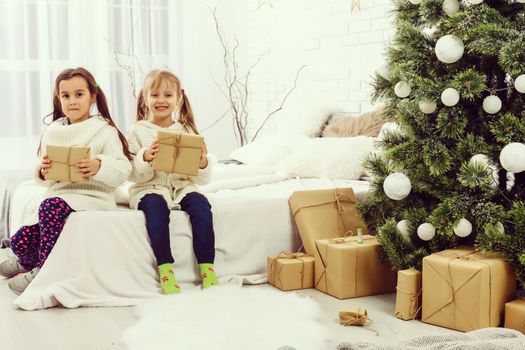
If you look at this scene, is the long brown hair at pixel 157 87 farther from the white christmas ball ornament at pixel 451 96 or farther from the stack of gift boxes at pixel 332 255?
the white christmas ball ornament at pixel 451 96

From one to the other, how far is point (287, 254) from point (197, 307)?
0.60m

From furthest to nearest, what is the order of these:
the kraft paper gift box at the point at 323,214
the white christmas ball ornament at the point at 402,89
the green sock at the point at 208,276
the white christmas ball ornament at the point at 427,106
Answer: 1. the kraft paper gift box at the point at 323,214
2. the green sock at the point at 208,276
3. the white christmas ball ornament at the point at 402,89
4. the white christmas ball ornament at the point at 427,106

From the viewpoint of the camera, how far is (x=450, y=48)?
2400mm

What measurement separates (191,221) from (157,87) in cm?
60

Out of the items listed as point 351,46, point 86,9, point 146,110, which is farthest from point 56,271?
point 86,9

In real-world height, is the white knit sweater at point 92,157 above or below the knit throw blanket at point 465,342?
above

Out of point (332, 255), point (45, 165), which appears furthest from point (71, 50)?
point (332, 255)

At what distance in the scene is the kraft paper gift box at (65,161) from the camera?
2.70 meters

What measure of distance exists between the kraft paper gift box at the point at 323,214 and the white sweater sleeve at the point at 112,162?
0.77 m

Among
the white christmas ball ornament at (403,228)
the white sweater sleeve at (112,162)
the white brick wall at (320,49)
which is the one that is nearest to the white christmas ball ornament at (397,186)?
the white christmas ball ornament at (403,228)

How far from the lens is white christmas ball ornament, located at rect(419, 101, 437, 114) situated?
8.11 feet

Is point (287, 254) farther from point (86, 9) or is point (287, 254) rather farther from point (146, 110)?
point (86, 9)

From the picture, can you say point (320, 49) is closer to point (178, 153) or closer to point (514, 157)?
point (178, 153)

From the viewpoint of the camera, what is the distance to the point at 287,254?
9.87 feet
